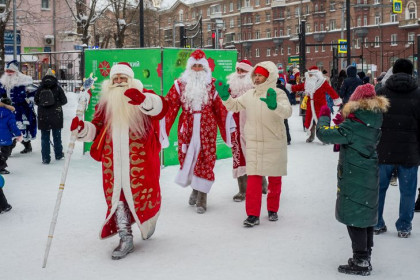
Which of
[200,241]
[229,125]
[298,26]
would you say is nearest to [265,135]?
[229,125]

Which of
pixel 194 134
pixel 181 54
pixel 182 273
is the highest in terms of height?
pixel 181 54

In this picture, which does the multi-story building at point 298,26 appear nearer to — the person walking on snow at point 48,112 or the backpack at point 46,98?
the person walking on snow at point 48,112

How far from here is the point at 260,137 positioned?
663 cm

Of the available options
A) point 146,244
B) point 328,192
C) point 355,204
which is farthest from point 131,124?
point 328,192

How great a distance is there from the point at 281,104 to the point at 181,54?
464 centimetres

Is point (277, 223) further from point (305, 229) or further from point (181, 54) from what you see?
point (181, 54)

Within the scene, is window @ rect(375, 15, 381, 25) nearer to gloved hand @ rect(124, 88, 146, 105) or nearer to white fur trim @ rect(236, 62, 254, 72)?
white fur trim @ rect(236, 62, 254, 72)

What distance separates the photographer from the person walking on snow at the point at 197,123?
24.3ft

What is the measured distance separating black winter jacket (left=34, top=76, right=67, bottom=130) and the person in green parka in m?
7.63

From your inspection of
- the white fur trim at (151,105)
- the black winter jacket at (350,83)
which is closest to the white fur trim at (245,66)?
the white fur trim at (151,105)

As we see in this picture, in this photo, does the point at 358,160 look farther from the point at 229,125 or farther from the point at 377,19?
the point at 377,19

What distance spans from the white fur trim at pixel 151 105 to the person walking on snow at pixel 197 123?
6.43 feet

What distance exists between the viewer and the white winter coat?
21.6ft

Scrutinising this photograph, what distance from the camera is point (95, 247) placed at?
5.84 m
